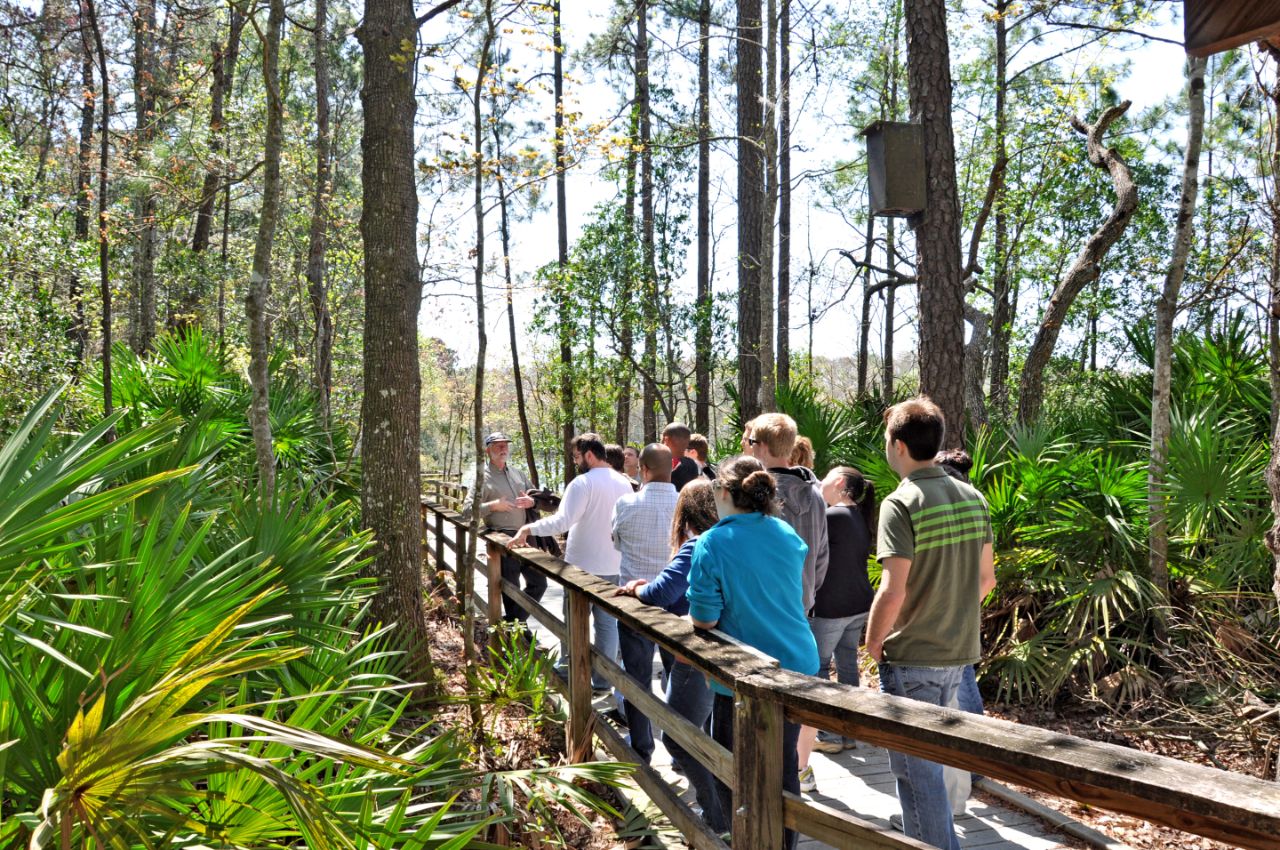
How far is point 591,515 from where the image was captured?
19.2ft

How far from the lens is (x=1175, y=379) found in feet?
24.1

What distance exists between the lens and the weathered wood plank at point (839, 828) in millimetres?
2037

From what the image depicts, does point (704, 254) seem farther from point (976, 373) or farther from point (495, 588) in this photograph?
point (495, 588)

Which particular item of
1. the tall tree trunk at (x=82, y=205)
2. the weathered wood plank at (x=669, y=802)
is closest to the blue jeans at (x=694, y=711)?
the weathered wood plank at (x=669, y=802)

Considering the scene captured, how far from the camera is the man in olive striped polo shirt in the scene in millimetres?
3246

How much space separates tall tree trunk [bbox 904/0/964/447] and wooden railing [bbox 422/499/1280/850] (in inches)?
156

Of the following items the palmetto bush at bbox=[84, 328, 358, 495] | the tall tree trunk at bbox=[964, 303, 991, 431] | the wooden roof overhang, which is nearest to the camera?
the wooden roof overhang

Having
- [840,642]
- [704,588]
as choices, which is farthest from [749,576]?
[840,642]

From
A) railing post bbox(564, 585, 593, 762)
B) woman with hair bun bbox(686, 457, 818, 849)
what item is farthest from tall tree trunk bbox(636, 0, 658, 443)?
woman with hair bun bbox(686, 457, 818, 849)

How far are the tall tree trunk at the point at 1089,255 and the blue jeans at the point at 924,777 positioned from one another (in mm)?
5210

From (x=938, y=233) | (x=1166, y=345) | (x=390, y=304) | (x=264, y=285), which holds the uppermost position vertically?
(x=938, y=233)

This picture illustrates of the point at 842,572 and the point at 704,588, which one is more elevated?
the point at 704,588

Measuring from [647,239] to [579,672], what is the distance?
17145 millimetres

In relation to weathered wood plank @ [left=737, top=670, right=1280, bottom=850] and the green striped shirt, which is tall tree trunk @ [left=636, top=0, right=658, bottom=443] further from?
weathered wood plank @ [left=737, top=670, right=1280, bottom=850]
